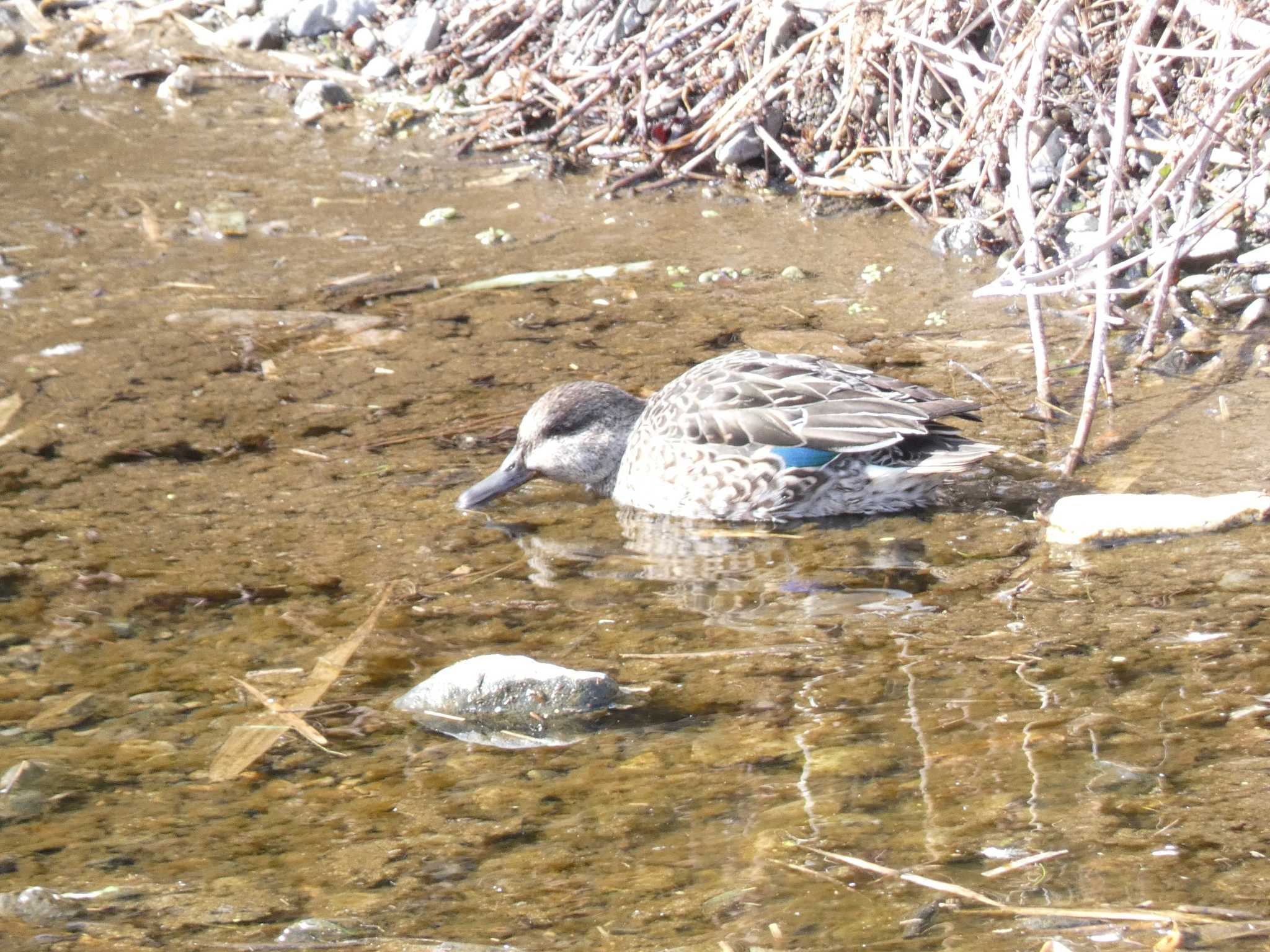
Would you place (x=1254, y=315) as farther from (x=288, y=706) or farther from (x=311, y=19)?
(x=311, y=19)

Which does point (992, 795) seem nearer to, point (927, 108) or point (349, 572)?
point (349, 572)

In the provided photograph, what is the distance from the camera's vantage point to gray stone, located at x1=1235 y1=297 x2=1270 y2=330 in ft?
20.1

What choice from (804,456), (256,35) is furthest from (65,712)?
(256,35)

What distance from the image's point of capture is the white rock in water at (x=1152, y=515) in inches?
173

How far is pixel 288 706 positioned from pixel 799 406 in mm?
2206

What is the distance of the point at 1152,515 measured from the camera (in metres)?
4.43

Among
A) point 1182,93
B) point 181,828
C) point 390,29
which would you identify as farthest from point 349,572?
point 390,29

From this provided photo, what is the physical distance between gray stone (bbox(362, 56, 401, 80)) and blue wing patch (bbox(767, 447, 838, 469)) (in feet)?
20.6

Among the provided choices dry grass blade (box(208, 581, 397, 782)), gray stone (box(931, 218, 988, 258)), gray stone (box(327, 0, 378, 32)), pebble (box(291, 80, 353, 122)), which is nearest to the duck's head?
dry grass blade (box(208, 581, 397, 782))

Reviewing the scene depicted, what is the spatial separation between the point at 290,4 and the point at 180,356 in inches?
220

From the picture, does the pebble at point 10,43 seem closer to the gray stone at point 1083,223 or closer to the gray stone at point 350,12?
the gray stone at point 350,12

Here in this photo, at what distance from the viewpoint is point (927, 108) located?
777cm

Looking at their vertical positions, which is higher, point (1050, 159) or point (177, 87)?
point (1050, 159)

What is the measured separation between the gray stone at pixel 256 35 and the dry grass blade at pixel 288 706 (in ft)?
25.6
